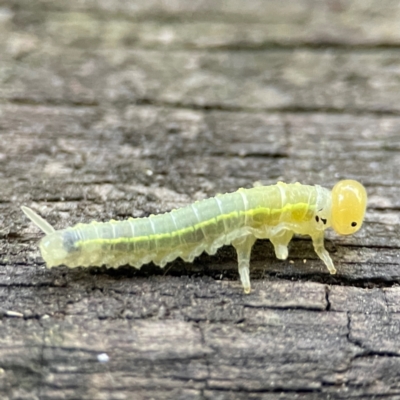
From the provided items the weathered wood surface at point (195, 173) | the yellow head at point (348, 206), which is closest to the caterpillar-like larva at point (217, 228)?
the yellow head at point (348, 206)

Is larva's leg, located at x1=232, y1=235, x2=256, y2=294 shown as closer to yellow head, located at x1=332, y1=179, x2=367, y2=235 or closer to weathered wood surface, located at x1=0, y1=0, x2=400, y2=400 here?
weathered wood surface, located at x1=0, y1=0, x2=400, y2=400

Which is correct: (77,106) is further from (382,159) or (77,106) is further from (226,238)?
(382,159)

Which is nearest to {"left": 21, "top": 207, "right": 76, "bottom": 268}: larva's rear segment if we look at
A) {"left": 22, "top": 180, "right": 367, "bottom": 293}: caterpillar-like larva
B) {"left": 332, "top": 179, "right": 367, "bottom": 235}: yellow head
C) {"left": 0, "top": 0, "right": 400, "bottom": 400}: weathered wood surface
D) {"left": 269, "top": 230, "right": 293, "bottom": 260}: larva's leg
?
{"left": 22, "top": 180, "right": 367, "bottom": 293}: caterpillar-like larva

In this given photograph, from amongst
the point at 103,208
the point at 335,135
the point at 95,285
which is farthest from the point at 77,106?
the point at 335,135

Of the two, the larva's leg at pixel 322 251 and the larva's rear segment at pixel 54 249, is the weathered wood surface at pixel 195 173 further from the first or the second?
the larva's rear segment at pixel 54 249

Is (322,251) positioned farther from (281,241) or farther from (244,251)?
(244,251)

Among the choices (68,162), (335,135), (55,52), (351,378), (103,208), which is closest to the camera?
(351,378)
